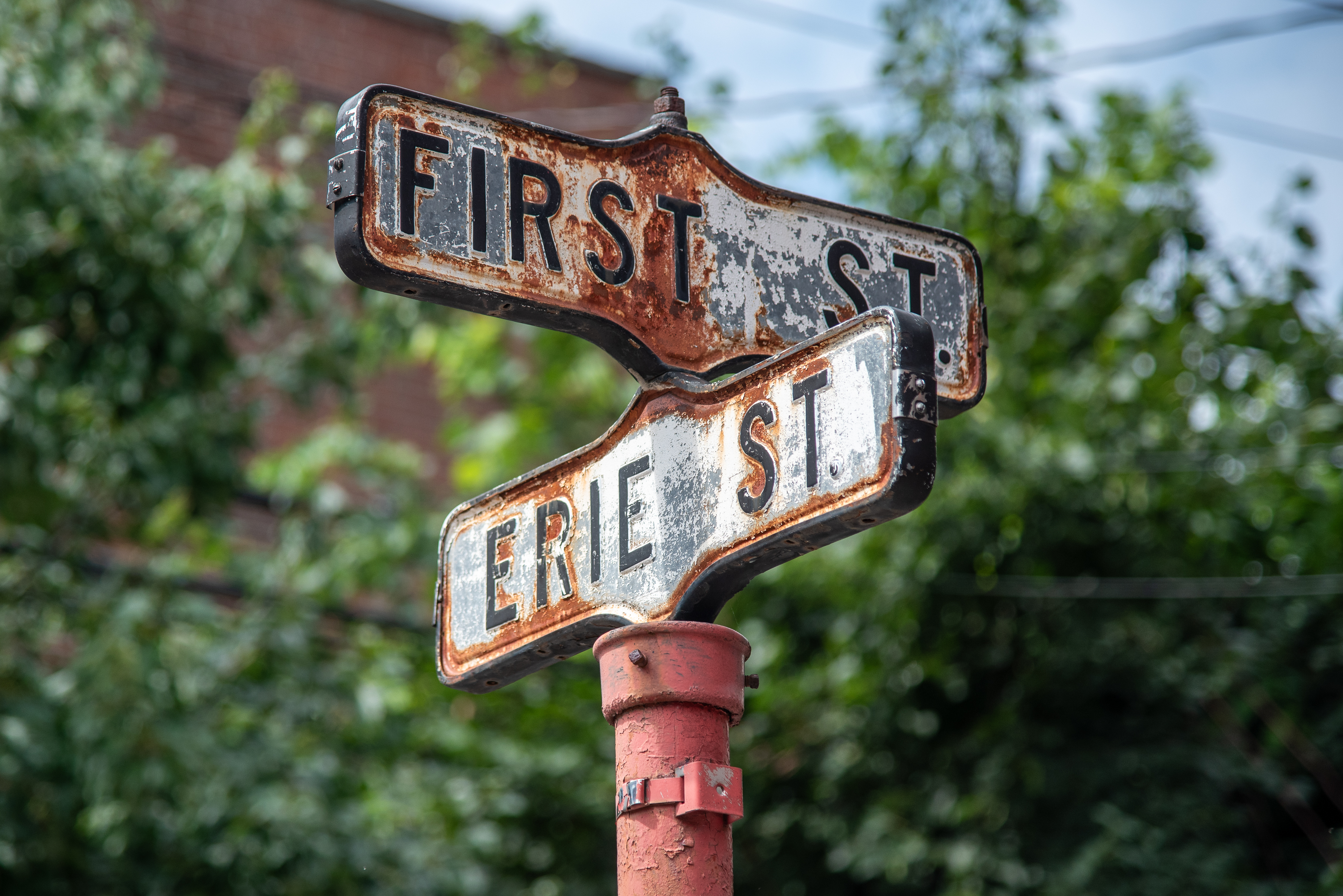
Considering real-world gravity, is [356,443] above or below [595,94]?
below

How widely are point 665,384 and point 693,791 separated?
21.1 inches

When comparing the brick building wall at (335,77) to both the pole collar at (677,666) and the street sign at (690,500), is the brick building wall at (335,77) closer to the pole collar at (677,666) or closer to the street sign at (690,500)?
the street sign at (690,500)

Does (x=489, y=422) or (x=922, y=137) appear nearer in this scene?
(x=922, y=137)

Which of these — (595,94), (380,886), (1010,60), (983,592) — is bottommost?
(380,886)

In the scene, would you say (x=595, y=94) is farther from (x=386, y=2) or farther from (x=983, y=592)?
(x=983, y=592)

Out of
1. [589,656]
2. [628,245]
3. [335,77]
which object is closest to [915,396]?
[628,245]

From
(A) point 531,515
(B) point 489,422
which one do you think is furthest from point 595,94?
(A) point 531,515

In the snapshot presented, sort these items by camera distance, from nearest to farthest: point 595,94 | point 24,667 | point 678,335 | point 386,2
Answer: point 678,335, point 24,667, point 386,2, point 595,94

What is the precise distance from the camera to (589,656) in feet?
22.8

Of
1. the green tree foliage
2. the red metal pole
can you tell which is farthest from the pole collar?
the green tree foliage

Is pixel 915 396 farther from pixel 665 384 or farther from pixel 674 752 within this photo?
pixel 674 752

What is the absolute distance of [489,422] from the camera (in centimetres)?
734

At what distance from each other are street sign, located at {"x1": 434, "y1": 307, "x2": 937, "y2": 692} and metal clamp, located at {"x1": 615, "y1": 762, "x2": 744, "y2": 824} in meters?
0.19

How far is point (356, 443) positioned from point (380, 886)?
223 centimetres
